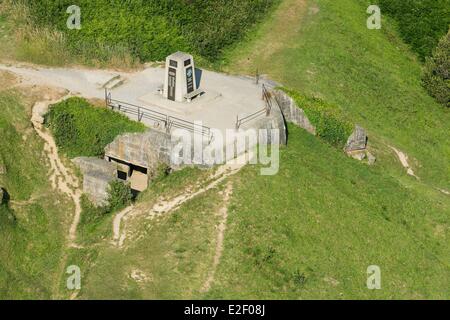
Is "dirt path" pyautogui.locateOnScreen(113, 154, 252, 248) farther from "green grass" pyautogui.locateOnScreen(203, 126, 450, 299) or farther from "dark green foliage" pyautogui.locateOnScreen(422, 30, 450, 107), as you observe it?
"dark green foliage" pyautogui.locateOnScreen(422, 30, 450, 107)

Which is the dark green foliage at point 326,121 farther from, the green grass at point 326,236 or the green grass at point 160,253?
the green grass at point 160,253

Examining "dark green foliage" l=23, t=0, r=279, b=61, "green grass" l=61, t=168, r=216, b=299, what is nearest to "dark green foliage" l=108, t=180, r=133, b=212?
"green grass" l=61, t=168, r=216, b=299

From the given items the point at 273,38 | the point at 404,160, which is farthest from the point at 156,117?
the point at 273,38

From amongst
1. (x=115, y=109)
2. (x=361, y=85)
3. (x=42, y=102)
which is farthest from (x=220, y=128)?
(x=361, y=85)

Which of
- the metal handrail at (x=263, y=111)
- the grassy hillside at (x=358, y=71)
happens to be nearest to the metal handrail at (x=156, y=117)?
the metal handrail at (x=263, y=111)

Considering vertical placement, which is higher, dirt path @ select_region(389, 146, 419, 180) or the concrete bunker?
the concrete bunker

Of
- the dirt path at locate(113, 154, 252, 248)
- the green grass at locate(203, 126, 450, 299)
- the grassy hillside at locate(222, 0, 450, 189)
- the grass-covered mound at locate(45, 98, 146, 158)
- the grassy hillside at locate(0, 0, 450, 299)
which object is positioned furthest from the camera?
the grassy hillside at locate(222, 0, 450, 189)
